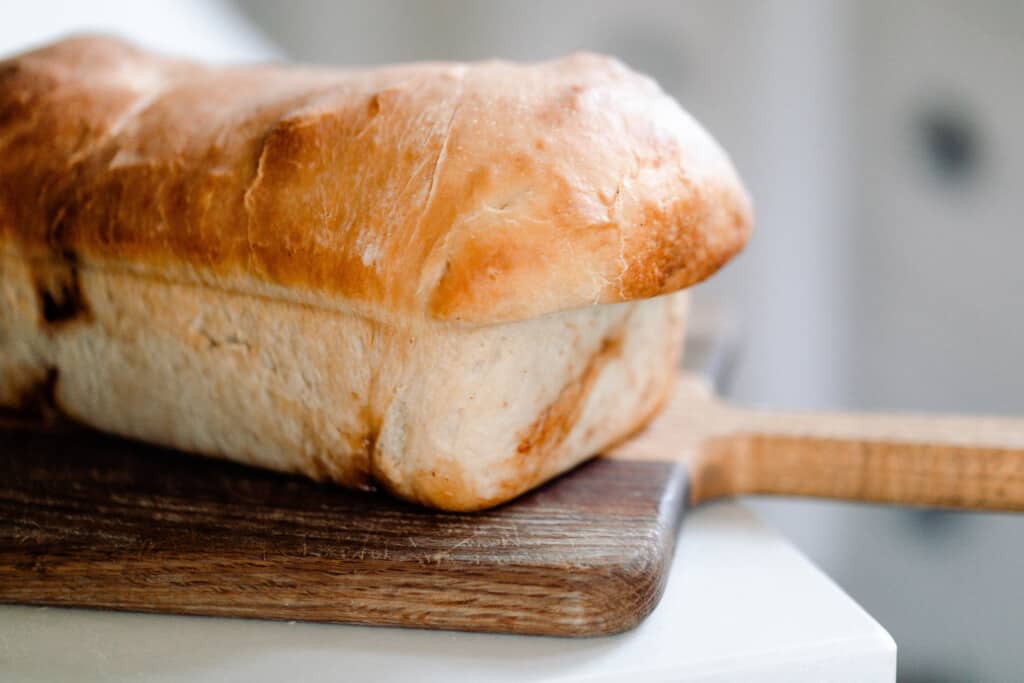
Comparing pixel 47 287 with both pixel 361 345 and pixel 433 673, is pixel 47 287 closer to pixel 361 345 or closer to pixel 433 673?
pixel 361 345

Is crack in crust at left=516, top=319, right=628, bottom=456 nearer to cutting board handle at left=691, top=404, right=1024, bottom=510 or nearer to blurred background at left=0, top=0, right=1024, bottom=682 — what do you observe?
cutting board handle at left=691, top=404, right=1024, bottom=510

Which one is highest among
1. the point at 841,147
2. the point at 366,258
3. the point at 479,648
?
the point at 366,258

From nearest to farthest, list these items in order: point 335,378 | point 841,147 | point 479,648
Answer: point 479,648
point 335,378
point 841,147

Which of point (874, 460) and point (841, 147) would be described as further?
point (841, 147)

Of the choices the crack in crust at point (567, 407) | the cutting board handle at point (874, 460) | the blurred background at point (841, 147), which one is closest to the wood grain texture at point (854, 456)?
the cutting board handle at point (874, 460)

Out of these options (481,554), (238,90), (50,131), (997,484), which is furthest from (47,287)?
(997,484)

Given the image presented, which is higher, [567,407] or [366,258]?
[366,258]

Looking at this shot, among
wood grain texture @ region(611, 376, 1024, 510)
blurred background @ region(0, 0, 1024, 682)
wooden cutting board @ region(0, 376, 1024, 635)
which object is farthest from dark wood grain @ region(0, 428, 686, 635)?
blurred background @ region(0, 0, 1024, 682)

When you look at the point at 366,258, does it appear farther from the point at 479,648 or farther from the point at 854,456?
the point at 854,456

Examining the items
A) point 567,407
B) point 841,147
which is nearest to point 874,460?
point 567,407
